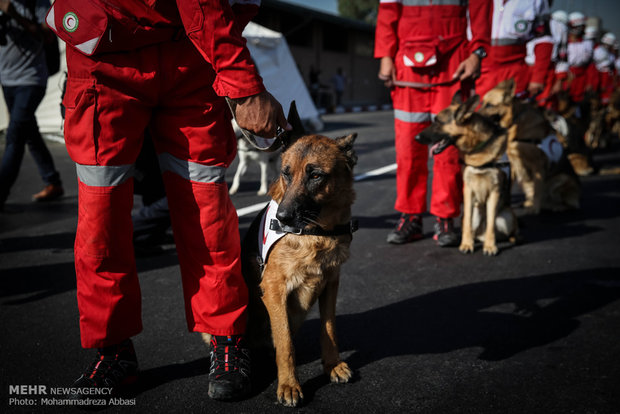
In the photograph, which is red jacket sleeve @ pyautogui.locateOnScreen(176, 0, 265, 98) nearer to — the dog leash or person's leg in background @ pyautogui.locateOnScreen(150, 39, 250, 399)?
the dog leash

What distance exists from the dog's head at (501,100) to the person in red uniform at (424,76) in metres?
0.95

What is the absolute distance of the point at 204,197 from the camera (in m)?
1.98

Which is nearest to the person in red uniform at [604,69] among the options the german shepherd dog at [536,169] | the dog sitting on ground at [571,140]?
the dog sitting on ground at [571,140]

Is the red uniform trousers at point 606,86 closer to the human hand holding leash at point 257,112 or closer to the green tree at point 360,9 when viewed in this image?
the human hand holding leash at point 257,112

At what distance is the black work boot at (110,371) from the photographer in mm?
1955

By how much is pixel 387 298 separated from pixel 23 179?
20.1 feet

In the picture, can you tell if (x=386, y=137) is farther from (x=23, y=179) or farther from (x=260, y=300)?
(x=260, y=300)

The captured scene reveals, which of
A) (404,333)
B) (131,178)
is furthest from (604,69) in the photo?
(131,178)

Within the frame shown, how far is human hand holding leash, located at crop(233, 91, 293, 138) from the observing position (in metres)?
1.72

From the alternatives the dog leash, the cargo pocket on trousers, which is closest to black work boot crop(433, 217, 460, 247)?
the dog leash

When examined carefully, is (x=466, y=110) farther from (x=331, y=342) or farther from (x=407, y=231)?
(x=331, y=342)

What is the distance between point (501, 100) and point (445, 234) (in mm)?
1911

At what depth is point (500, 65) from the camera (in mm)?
5375

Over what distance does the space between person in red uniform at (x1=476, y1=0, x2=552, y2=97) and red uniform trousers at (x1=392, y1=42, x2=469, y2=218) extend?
1.50m
